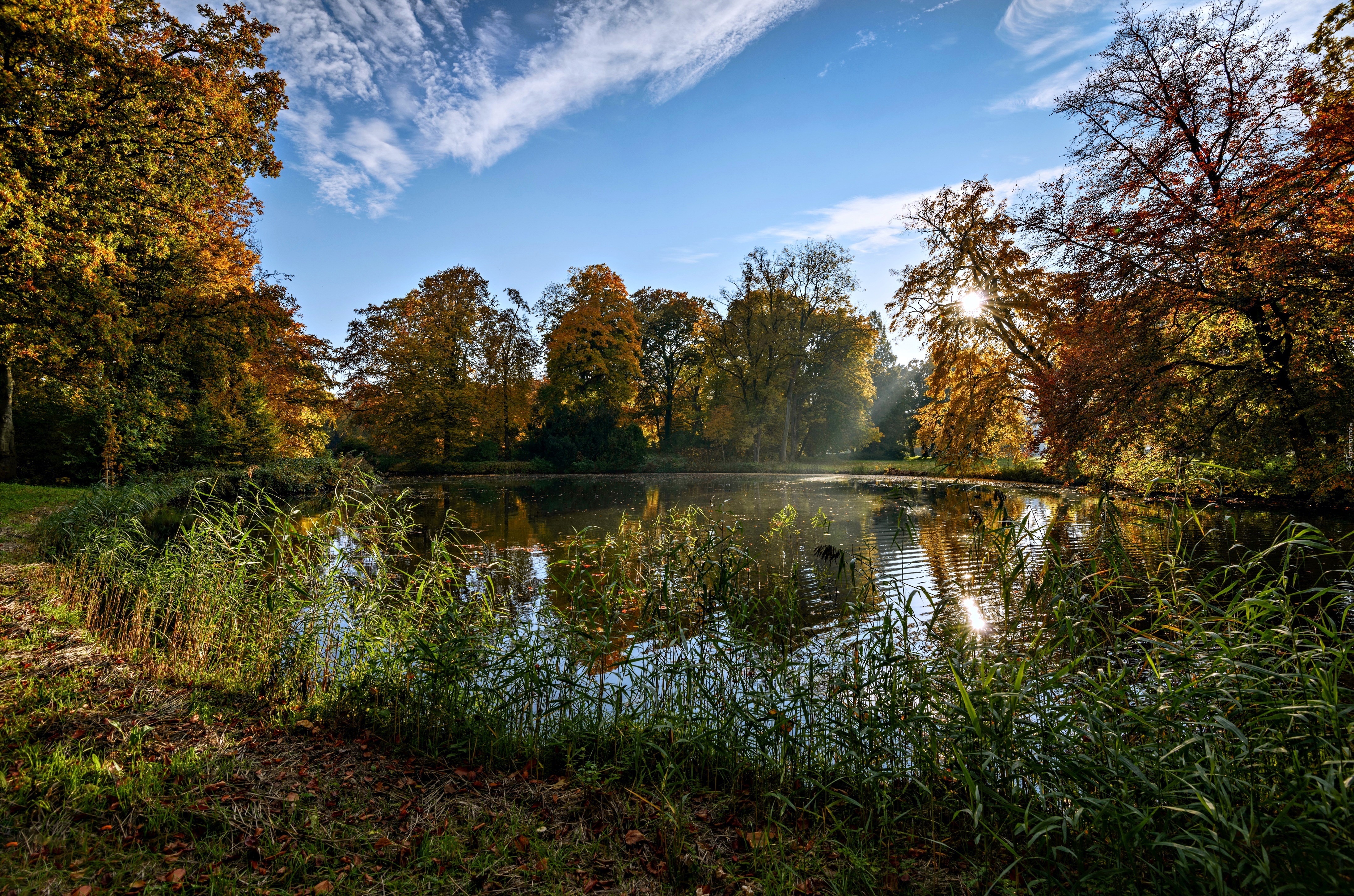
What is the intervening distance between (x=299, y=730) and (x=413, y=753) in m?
0.79

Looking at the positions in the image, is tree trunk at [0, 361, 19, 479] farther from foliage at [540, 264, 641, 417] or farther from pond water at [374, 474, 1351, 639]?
foliage at [540, 264, 641, 417]

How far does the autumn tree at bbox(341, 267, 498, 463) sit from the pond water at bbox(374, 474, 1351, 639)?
12.0 feet

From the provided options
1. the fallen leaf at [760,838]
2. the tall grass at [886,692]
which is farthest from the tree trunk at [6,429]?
the fallen leaf at [760,838]

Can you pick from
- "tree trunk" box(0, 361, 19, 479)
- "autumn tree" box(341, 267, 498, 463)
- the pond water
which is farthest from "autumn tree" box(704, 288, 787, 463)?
"tree trunk" box(0, 361, 19, 479)

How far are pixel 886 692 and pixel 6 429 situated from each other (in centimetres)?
2108

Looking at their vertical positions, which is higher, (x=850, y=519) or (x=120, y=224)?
(x=120, y=224)

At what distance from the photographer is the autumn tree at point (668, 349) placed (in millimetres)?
38562

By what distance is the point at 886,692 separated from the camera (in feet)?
12.7

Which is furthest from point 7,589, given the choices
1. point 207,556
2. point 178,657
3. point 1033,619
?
point 1033,619

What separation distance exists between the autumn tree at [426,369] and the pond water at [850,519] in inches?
144

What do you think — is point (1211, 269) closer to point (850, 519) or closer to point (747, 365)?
point (850, 519)

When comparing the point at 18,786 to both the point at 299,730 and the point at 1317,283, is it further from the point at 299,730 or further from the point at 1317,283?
the point at 1317,283

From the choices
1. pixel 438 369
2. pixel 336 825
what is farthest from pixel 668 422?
pixel 336 825

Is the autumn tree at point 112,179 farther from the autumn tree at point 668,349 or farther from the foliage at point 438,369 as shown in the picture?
the autumn tree at point 668,349
